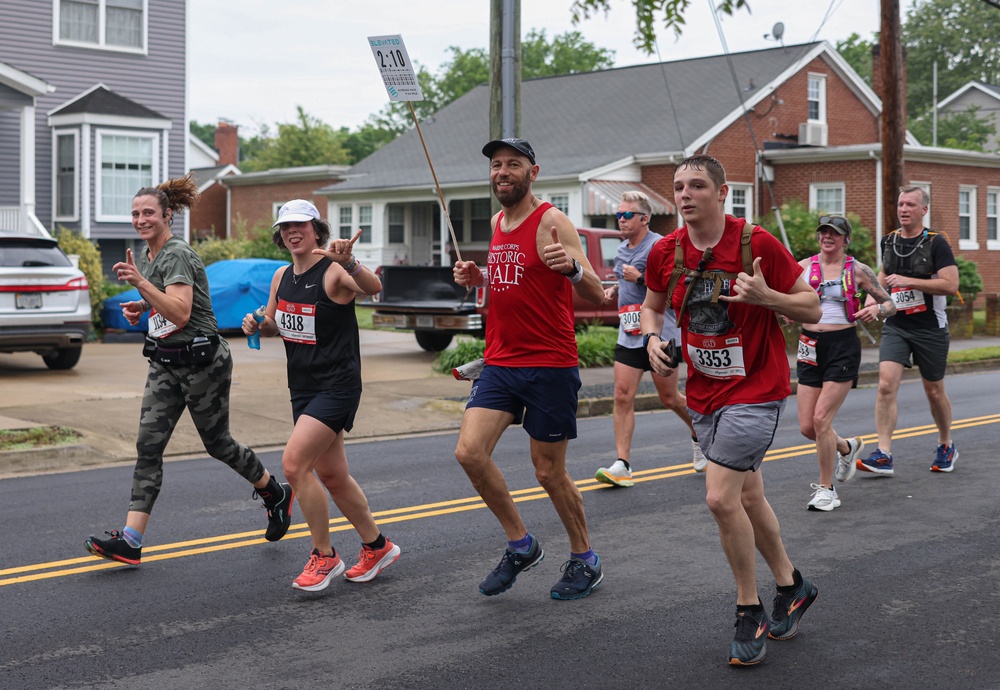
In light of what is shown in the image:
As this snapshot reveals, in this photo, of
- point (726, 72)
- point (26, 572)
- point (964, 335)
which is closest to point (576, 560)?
point (26, 572)

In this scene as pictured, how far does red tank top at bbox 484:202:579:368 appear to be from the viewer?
5.64 metres

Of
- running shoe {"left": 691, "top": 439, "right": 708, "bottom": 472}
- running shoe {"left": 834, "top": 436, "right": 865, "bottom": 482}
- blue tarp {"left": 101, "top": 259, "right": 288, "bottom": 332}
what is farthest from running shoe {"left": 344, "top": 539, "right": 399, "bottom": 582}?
blue tarp {"left": 101, "top": 259, "right": 288, "bottom": 332}

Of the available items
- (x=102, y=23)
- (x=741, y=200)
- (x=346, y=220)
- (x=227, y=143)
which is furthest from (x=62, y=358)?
(x=227, y=143)

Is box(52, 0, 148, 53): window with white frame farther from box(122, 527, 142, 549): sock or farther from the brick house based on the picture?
box(122, 527, 142, 549): sock

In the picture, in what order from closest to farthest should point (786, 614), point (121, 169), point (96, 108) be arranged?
point (786, 614) < point (96, 108) < point (121, 169)

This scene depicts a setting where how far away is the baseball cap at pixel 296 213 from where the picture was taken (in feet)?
19.4

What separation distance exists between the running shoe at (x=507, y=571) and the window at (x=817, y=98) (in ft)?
96.5

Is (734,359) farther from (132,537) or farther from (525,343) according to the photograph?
(132,537)

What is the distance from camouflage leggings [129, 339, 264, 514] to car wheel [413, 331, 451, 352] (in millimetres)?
12812

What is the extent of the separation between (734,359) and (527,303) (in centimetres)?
111

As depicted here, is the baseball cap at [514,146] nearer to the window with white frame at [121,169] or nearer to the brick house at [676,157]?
the window with white frame at [121,169]

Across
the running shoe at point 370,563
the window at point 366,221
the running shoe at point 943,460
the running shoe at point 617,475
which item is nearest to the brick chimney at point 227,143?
the window at point 366,221

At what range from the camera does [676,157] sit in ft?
96.6

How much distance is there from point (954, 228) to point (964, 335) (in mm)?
8788
